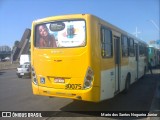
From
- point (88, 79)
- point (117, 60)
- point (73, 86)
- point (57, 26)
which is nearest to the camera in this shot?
point (88, 79)

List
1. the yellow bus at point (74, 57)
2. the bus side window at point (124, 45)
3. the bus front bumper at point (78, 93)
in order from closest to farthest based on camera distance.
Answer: the bus front bumper at point (78, 93), the yellow bus at point (74, 57), the bus side window at point (124, 45)

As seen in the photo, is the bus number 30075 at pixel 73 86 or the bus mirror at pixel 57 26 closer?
the bus number 30075 at pixel 73 86

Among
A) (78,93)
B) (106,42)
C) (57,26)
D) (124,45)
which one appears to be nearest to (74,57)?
(78,93)

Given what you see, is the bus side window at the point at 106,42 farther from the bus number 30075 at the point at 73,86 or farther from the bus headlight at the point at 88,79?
A: the bus number 30075 at the point at 73,86

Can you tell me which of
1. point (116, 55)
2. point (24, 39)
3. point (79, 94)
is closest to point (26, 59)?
point (116, 55)

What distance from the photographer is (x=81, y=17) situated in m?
8.46

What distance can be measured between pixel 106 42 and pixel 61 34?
5.08 feet

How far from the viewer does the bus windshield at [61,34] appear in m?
8.45

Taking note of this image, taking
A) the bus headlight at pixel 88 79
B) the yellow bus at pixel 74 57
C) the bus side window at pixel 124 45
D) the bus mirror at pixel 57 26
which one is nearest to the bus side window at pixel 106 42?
the yellow bus at pixel 74 57

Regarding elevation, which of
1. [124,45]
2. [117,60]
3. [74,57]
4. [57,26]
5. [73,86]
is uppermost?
[57,26]

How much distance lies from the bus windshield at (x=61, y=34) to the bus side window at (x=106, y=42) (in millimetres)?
765

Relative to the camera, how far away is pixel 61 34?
8.78m

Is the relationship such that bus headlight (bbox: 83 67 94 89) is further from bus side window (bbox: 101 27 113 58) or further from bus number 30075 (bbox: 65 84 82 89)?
bus side window (bbox: 101 27 113 58)

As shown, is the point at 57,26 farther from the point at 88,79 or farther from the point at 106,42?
the point at 88,79
